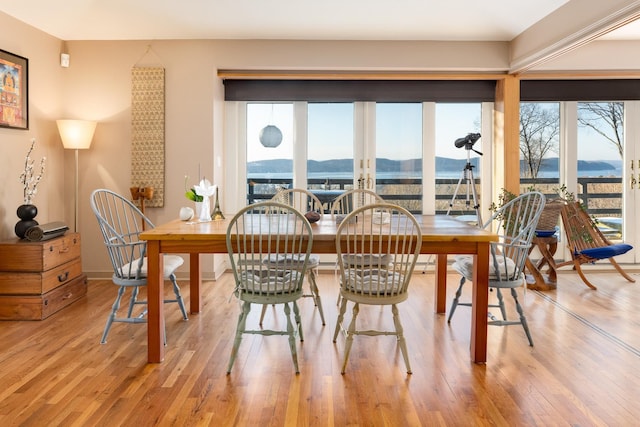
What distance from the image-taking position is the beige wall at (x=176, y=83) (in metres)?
4.97

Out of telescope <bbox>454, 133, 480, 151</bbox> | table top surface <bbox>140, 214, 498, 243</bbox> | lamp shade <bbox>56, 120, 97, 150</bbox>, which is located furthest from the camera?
telescope <bbox>454, 133, 480, 151</bbox>

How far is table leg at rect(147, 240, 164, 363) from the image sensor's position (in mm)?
2854

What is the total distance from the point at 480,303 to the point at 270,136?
3367mm

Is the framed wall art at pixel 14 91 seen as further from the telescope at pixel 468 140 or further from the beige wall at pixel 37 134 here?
the telescope at pixel 468 140

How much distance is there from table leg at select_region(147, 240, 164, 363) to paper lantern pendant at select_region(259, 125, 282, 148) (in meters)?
2.88

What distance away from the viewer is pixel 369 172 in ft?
18.2

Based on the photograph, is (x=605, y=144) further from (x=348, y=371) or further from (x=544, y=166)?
(x=348, y=371)

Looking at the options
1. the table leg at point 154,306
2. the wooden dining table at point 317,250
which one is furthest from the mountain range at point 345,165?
the table leg at point 154,306

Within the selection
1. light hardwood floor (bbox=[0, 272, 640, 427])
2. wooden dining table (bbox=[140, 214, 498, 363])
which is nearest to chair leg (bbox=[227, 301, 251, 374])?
light hardwood floor (bbox=[0, 272, 640, 427])

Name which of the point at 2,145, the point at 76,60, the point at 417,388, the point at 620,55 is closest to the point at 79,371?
the point at 417,388

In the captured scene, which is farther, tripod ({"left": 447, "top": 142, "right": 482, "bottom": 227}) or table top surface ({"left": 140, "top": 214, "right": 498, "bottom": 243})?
tripod ({"left": 447, "top": 142, "right": 482, "bottom": 227})

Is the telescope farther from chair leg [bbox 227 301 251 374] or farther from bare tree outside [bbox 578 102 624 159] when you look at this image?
chair leg [bbox 227 301 251 374]

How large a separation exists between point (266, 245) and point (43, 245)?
2.00 metres

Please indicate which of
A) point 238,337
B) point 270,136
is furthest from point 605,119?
point 238,337
